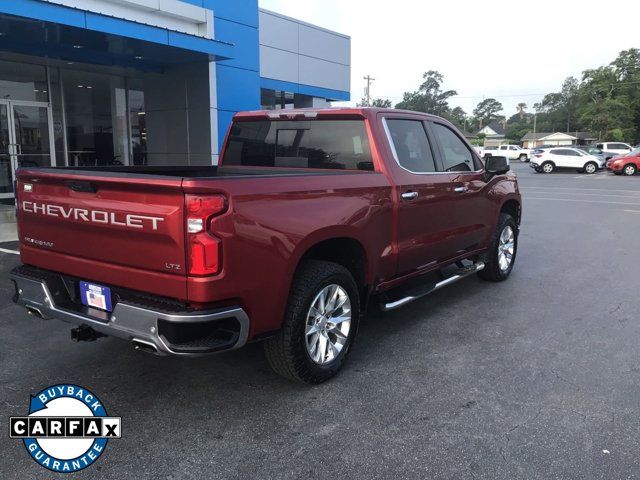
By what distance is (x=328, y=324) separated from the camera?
379cm

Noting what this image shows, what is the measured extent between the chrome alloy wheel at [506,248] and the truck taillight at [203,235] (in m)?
4.43

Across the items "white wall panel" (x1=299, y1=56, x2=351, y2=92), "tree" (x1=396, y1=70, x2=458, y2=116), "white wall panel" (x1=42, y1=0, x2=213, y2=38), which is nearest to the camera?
"white wall panel" (x1=42, y1=0, x2=213, y2=38)

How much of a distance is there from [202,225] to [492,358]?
263 centimetres

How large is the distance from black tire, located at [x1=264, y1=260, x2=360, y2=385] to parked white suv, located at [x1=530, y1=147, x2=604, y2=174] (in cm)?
3342

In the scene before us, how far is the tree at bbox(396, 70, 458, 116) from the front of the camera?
108 meters

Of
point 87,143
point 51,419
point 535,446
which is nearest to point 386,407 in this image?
point 535,446

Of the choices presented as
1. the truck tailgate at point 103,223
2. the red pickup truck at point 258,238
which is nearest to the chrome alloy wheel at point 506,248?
the red pickup truck at point 258,238

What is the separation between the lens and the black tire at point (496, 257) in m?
6.29

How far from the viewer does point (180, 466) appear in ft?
9.17

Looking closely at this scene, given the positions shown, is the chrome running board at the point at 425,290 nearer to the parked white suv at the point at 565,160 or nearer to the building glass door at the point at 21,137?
the building glass door at the point at 21,137

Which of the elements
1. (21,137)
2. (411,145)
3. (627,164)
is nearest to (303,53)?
(21,137)

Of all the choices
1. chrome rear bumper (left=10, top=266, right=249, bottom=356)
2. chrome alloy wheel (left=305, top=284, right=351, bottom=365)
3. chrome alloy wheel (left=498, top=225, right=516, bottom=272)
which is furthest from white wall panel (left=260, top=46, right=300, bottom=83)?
chrome rear bumper (left=10, top=266, right=249, bottom=356)

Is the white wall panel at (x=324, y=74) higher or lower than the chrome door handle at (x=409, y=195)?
higher

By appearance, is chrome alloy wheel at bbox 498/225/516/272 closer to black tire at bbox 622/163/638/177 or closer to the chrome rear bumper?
the chrome rear bumper
